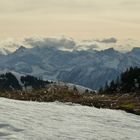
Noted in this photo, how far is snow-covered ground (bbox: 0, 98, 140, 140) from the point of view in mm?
16922

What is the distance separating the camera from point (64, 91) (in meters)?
40.1

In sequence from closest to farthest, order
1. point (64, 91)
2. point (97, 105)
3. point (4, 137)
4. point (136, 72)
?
point (4, 137), point (97, 105), point (64, 91), point (136, 72)

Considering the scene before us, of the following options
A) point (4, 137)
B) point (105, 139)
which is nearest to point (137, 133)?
point (105, 139)

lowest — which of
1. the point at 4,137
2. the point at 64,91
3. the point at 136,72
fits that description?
the point at 4,137

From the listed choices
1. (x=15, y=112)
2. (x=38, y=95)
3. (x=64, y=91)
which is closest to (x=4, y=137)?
(x=15, y=112)

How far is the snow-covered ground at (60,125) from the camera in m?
16.9

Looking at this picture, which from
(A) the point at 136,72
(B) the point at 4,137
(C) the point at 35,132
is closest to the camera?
→ (B) the point at 4,137

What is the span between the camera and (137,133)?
2091 cm

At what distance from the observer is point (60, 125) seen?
1955 centimetres

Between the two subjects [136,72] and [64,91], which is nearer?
[64,91]

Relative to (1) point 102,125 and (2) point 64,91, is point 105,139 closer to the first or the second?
(1) point 102,125

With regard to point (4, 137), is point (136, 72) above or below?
above

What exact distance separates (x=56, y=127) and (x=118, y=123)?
16.7 ft

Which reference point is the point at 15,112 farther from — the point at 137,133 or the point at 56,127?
the point at 137,133
